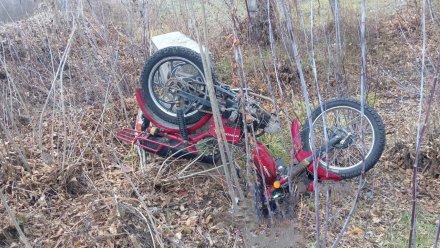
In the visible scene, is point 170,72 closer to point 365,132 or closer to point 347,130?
point 347,130

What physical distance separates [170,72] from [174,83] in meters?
0.22

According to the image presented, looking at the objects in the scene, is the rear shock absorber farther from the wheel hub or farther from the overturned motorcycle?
the wheel hub

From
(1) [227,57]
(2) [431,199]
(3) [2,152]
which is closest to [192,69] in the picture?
(3) [2,152]

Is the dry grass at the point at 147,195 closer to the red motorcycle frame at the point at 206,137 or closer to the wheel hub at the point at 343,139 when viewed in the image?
the red motorcycle frame at the point at 206,137

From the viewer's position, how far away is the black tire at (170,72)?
11.3 ft

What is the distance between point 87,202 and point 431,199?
8.32ft

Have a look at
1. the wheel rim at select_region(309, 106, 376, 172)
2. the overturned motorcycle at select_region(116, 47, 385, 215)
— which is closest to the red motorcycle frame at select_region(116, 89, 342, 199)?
the overturned motorcycle at select_region(116, 47, 385, 215)

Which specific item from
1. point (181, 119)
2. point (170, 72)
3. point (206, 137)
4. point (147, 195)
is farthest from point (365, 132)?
point (147, 195)

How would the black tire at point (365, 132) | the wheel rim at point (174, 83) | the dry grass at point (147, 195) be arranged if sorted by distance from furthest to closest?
the wheel rim at point (174, 83) < the black tire at point (365, 132) < the dry grass at point (147, 195)

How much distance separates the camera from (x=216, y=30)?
23.1ft

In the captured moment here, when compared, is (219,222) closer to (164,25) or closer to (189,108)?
(189,108)

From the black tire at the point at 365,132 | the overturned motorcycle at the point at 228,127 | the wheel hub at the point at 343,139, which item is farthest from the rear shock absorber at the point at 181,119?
the wheel hub at the point at 343,139

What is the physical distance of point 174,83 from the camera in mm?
3400

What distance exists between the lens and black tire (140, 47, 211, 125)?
3.43m
